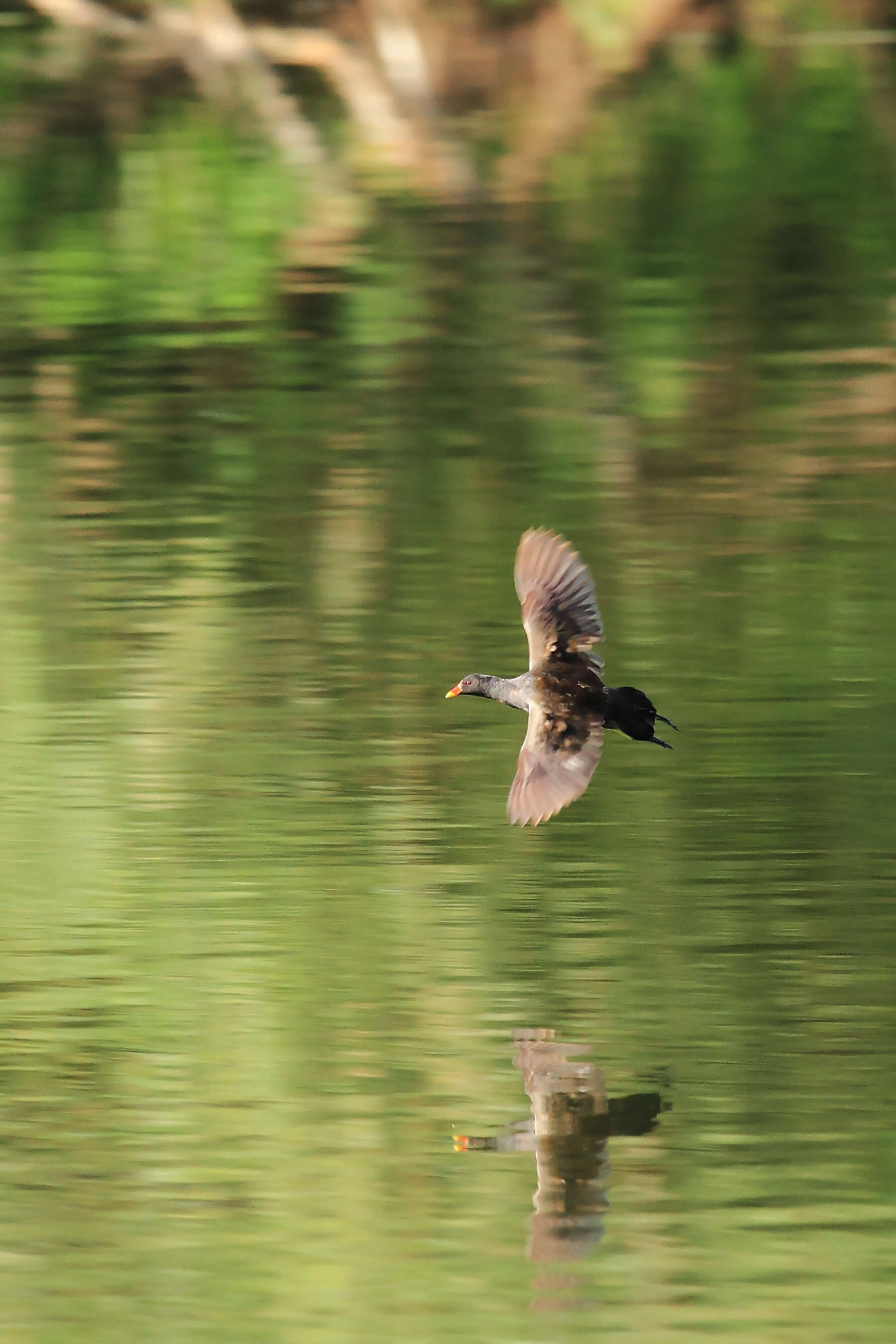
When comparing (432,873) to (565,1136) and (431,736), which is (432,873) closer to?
(431,736)

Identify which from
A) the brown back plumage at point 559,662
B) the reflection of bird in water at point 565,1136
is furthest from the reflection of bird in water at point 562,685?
the reflection of bird in water at point 565,1136

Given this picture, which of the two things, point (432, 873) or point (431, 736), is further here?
point (431, 736)

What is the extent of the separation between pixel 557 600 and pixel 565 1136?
2.19m

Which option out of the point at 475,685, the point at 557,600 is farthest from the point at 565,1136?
the point at 475,685

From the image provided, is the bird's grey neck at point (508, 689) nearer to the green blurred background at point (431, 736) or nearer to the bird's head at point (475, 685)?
the bird's head at point (475, 685)

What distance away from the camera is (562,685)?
7809 mm

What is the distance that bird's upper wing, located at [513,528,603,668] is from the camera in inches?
310

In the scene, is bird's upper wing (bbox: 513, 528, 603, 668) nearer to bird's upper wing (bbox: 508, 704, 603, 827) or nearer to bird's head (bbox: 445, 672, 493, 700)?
bird's upper wing (bbox: 508, 704, 603, 827)

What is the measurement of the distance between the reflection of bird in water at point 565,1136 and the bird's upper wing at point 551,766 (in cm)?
83

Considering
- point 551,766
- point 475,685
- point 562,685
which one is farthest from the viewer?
point 475,685

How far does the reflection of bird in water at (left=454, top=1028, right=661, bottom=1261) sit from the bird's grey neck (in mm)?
1499

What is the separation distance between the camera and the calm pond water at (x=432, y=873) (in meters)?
5.62

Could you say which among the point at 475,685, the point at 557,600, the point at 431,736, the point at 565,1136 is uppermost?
the point at 557,600

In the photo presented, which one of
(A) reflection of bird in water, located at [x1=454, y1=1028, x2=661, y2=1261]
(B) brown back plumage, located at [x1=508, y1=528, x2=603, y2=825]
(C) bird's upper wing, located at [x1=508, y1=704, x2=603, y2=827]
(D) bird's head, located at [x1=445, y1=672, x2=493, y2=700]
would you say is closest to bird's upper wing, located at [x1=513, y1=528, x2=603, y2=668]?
(B) brown back plumage, located at [x1=508, y1=528, x2=603, y2=825]
